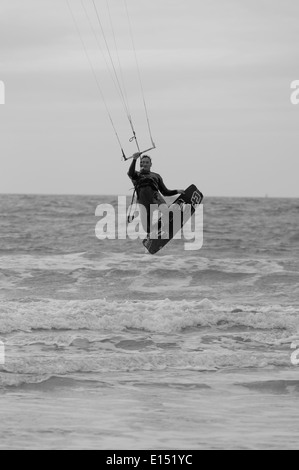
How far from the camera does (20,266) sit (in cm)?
2470

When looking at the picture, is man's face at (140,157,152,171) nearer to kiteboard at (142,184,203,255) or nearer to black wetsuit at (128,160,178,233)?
black wetsuit at (128,160,178,233)

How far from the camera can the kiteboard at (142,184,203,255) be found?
47.9 ft

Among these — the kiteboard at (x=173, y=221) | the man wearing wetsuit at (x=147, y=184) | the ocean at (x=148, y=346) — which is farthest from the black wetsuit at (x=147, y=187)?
the ocean at (x=148, y=346)

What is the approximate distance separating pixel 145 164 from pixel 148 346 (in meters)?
3.14

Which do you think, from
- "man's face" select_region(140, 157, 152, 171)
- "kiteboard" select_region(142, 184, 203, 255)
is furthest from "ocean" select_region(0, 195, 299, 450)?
"man's face" select_region(140, 157, 152, 171)

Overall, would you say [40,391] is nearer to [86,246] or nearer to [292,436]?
[292,436]

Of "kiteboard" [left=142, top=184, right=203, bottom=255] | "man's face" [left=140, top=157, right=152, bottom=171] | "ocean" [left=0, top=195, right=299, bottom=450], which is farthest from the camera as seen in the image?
"kiteboard" [left=142, top=184, right=203, bottom=255]

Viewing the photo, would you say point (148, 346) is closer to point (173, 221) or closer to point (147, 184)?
point (173, 221)

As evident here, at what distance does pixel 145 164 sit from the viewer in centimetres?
1341

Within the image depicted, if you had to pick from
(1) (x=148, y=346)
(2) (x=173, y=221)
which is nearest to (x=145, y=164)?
(2) (x=173, y=221)

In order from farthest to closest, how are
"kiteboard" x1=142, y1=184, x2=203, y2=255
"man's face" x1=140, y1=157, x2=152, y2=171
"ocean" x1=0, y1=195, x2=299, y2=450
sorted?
"kiteboard" x1=142, y1=184, x2=203, y2=255 < "man's face" x1=140, y1=157, x2=152, y2=171 < "ocean" x1=0, y1=195, x2=299, y2=450

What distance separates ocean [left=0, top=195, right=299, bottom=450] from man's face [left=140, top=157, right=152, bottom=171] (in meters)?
2.96

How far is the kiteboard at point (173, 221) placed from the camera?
14586 mm

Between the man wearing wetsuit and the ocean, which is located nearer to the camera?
the ocean
